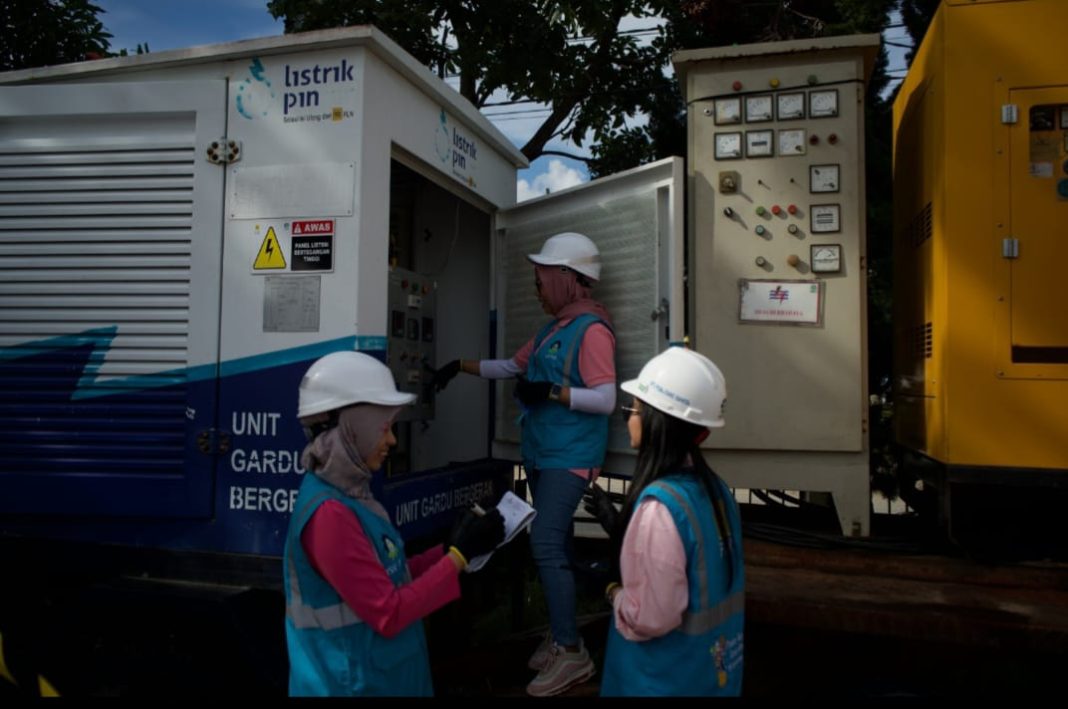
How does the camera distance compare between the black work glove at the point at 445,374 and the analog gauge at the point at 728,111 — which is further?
the black work glove at the point at 445,374

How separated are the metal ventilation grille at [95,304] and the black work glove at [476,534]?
58.7 inches

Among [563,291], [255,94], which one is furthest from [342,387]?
[563,291]

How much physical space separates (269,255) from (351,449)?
4.61ft

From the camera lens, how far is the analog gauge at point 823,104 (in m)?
3.70

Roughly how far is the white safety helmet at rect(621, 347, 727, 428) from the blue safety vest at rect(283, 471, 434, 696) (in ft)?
2.75

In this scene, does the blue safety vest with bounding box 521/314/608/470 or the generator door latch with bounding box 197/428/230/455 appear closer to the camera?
the generator door latch with bounding box 197/428/230/455

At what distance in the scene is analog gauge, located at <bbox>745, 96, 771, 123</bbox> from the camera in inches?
149

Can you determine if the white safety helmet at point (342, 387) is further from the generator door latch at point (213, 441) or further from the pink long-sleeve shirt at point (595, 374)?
the pink long-sleeve shirt at point (595, 374)

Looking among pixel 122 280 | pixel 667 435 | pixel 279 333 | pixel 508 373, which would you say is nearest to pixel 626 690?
pixel 667 435

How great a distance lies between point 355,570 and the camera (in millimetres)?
1965

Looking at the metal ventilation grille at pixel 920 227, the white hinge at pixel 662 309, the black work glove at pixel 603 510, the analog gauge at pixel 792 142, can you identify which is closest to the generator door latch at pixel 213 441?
the black work glove at pixel 603 510

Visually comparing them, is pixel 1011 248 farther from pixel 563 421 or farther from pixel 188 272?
pixel 188 272

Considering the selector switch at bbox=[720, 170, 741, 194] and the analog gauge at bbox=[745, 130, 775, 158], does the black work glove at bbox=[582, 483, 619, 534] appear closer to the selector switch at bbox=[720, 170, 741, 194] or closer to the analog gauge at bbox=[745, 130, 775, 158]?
the selector switch at bbox=[720, 170, 741, 194]

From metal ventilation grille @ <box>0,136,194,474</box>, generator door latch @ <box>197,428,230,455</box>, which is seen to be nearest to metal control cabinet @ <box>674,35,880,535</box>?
generator door latch @ <box>197,428,230,455</box>
